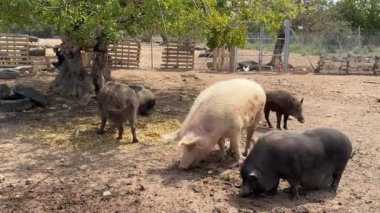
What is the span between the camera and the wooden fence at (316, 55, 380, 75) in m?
22.5

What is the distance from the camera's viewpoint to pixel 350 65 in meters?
22.6

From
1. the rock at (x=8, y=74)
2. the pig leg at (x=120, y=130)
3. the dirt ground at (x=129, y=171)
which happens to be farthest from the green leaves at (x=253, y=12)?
the rock at (x=8, y=74)

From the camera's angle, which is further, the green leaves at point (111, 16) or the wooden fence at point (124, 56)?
the wooden fence at point (124, 56)

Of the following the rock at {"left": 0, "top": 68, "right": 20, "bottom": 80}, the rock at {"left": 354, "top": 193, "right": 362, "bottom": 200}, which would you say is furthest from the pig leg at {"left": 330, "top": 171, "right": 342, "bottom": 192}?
the rock at {"left": 0, "top": 68, "right": 20, "bottom": 80}

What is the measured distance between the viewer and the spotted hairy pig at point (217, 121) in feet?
21.9

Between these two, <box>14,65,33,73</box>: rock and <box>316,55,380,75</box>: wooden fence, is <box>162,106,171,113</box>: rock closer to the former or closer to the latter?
<box>14,65,33,73</box>: rock

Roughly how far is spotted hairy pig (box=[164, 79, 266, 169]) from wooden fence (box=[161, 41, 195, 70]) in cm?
1499

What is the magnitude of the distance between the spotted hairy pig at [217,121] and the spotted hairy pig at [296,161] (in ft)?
2.62

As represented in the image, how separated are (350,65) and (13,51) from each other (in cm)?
1499

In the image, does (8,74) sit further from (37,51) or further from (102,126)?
(37,51)

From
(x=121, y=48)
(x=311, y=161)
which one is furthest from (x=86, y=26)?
(x=121, y=48)

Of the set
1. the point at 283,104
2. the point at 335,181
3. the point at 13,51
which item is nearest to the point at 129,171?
the point at 335,181

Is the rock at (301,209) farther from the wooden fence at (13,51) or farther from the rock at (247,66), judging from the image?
the rock at (247,66)

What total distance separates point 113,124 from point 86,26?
185cm
